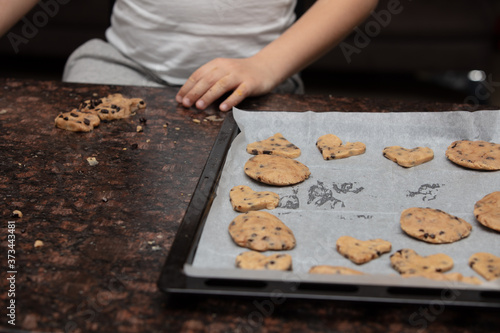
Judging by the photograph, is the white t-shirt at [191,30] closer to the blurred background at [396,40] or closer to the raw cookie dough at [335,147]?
the raw cookie dough at [335,147]

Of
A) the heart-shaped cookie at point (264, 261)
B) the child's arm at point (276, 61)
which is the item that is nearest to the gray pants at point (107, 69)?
the child's arm at point (276, 61)

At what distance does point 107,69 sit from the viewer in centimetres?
164

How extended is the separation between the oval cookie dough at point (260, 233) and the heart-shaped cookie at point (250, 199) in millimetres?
31

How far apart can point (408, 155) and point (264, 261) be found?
0.44 m

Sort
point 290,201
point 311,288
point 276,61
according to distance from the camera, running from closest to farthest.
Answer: point 311,288, point 290,201, point 276,61

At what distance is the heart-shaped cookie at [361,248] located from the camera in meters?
0.76

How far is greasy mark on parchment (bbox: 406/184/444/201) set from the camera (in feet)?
3.15

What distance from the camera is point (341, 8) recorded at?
1.49 m

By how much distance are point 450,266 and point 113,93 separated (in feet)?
3.12

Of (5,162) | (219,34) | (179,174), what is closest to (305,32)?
(219,34)

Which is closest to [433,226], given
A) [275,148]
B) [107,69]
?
[275,148]

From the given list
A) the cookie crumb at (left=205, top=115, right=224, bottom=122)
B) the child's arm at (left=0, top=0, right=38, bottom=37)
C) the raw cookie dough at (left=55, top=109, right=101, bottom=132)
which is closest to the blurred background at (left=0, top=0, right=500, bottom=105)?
the child's arm at (left=0, top=0, right=38, bottom=37)

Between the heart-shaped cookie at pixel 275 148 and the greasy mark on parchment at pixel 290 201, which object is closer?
the greasy mark on parchment at pixel 290 201

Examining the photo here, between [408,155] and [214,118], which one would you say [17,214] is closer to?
[214,118]
